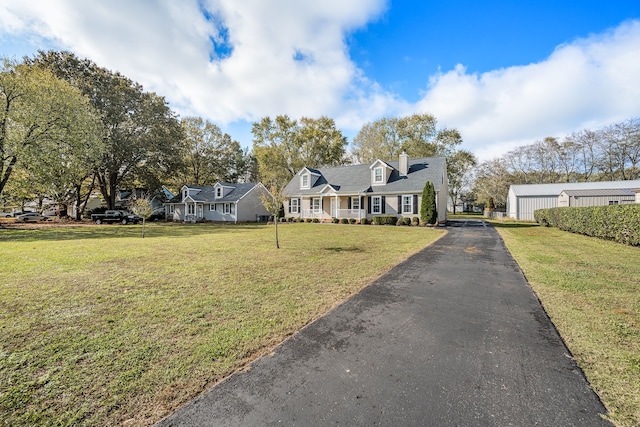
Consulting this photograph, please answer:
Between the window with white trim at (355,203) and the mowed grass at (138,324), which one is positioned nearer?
the mowed grass at (138,324)

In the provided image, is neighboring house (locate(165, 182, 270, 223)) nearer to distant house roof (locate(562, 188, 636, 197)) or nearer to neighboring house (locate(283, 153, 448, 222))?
neighboring house (locate(283, 153, 448, 222))

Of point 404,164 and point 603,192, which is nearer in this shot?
point 404,164

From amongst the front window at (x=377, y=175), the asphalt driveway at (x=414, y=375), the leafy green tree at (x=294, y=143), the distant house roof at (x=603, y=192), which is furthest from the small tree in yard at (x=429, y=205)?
the leafy green tree at (x=294, y=143)

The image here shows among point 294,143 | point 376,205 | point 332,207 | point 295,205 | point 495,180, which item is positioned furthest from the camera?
point 294,143

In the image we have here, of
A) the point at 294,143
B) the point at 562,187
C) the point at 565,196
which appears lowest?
the point at 565,196

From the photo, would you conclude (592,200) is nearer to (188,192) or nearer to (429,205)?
(429,205)

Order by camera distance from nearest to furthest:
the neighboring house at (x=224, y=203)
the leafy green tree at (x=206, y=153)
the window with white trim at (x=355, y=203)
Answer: the window with white trim at (x=355, y=203) → the neighboring house at (x=224, y=203) → the leafy green tree at (x=206, y=153)

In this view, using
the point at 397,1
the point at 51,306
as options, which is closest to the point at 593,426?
the point at 51,306

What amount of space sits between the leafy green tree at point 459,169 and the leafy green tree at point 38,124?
4616cm

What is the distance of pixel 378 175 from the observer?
2600 cm

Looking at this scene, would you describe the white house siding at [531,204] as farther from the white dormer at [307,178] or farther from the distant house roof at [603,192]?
the white dormer at [307,178]

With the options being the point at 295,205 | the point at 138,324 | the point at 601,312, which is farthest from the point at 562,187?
the point at 138,324

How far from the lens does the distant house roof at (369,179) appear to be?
79.5ft

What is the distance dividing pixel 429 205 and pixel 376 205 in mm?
5083
